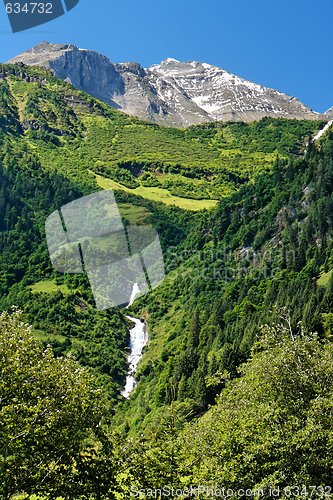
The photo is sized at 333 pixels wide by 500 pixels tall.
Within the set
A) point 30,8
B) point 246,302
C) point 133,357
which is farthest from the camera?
point 133,357

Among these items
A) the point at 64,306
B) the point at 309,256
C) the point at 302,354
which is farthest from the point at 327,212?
the point at 302,354

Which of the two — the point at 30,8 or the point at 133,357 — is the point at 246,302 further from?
the point at 30,8

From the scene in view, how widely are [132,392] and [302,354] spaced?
129 m

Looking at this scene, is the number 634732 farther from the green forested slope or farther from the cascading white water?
the cascading white water

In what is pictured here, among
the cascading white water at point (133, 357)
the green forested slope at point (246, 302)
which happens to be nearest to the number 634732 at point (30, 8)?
the green forested slope at point (246, 302)

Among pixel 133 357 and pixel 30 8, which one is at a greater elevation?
pixel 30 8

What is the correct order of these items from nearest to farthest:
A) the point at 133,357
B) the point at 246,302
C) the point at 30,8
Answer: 1. the point at 30,8
2. the point at 246,302
3. the point at 133,357

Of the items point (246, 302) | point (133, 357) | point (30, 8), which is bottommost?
point (133, 357)

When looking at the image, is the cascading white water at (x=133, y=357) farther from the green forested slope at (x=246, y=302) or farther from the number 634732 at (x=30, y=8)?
the number 634732 at (x=30, y=8)

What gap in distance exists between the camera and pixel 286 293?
133m

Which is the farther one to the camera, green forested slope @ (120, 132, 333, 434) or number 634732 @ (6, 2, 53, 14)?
green forested slope @ (120, 132, 333, 434)

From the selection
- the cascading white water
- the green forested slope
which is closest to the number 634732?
the green forested slope

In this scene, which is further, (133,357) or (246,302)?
(133,357)

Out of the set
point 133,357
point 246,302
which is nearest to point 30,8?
point 246,302
